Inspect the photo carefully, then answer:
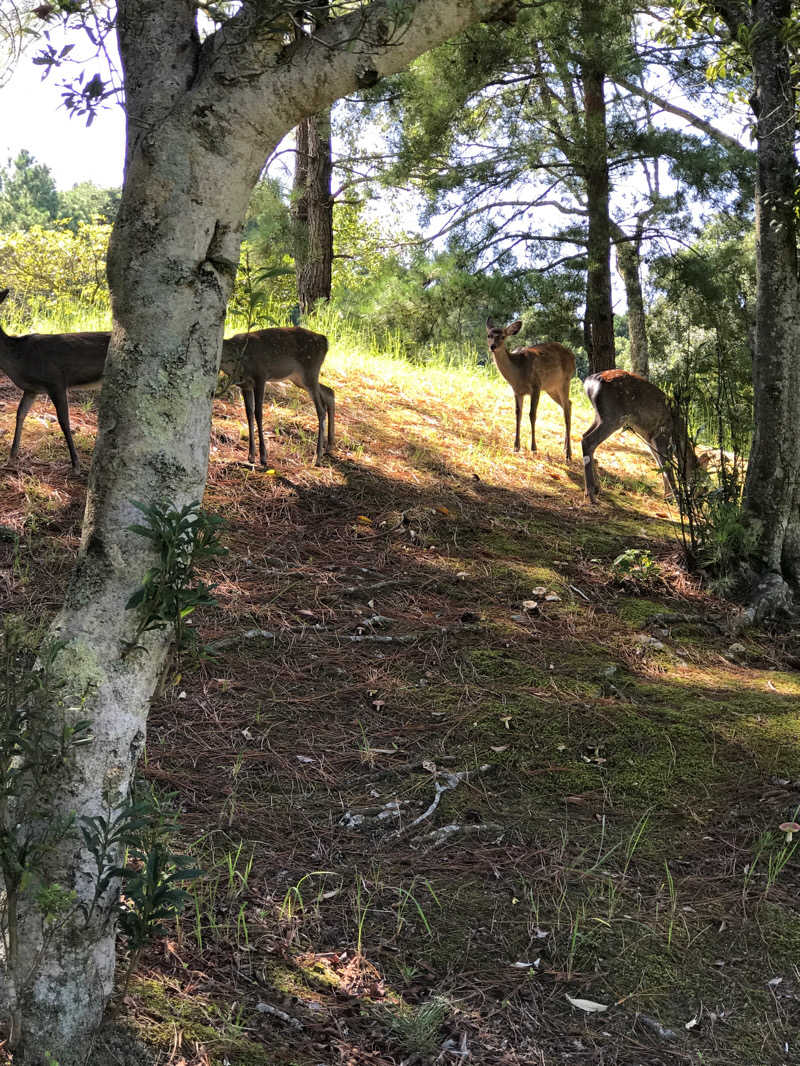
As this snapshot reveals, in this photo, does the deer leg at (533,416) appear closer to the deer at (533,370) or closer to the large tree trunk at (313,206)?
the deer at (533,370)

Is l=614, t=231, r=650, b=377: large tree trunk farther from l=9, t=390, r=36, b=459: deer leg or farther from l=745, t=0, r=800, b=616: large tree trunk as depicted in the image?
l=9, t=390, r=36, b=459: deer leg

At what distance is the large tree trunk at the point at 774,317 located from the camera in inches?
242

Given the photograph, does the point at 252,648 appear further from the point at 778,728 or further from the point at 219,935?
the point at 778,728

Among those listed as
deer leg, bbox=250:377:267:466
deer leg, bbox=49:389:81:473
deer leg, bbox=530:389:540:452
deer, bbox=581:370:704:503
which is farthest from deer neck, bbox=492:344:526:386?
deer leg, bbox=49:389:81:473

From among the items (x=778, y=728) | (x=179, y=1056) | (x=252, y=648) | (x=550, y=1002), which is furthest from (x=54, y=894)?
(x=778, y=728)

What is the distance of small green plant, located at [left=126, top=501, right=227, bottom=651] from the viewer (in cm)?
221

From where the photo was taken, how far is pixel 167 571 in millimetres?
2234

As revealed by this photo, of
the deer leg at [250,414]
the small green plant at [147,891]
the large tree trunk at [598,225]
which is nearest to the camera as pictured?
the small green plant at [147,891]

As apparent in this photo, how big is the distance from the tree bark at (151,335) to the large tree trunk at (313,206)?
10.3 m

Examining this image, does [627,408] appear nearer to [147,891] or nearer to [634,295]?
[147,891]

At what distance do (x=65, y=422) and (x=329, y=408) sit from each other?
2.15 metres

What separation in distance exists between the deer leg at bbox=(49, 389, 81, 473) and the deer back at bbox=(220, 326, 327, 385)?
1187 mm

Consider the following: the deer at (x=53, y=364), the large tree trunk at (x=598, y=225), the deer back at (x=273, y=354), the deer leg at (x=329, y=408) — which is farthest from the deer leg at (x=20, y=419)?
the large tree trunk at (x=598, y=225)

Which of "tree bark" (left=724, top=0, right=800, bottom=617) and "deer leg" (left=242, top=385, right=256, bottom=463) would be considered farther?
"deer leg" (left=242, top=385, right=256, bottom=463)
